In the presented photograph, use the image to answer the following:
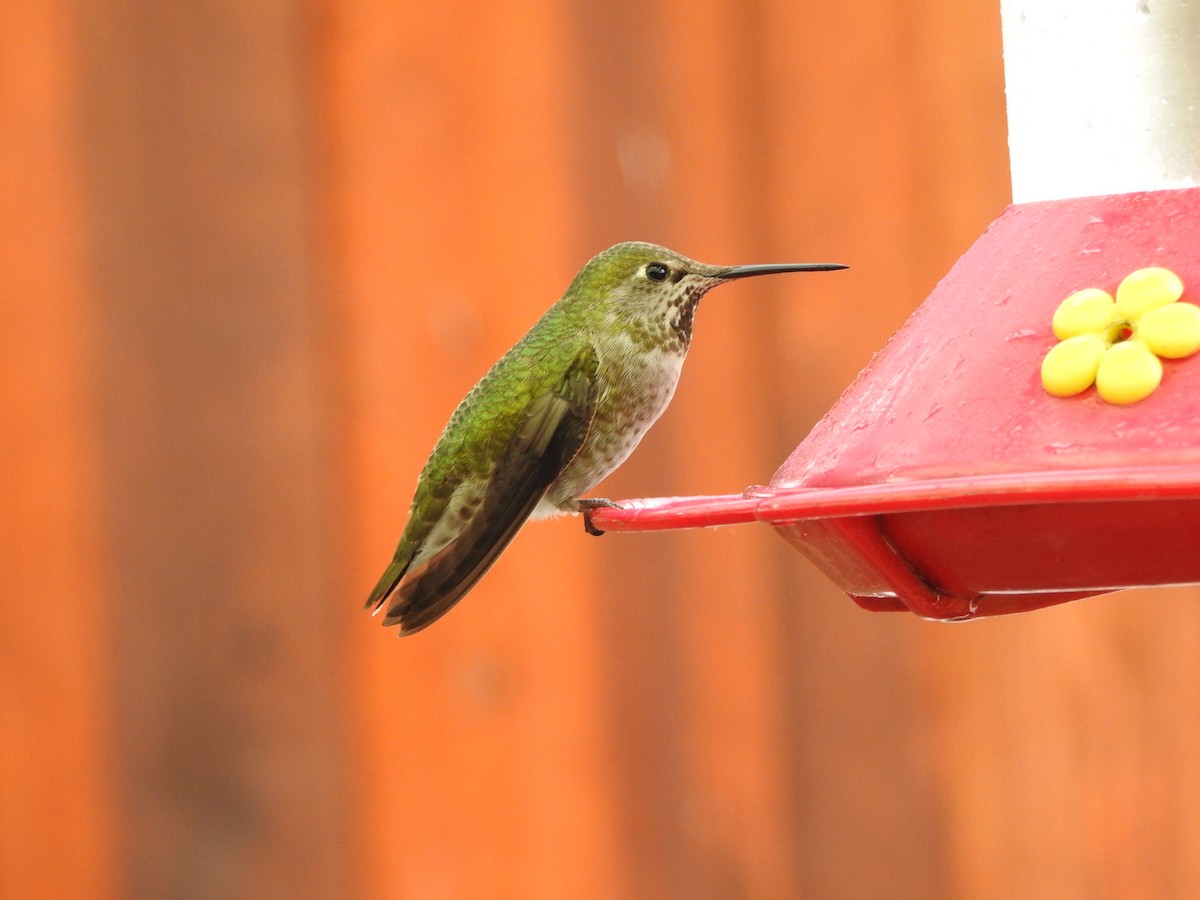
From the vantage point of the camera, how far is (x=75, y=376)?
338 centimetres

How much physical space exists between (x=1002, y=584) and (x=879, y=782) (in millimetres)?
1861

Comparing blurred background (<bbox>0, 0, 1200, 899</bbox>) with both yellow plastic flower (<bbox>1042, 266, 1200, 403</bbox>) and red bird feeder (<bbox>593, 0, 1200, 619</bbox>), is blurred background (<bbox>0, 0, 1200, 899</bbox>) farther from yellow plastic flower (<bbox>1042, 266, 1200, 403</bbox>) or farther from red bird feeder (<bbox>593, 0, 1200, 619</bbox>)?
yellow plastic flower (<bbox>1042, 266, 1200, 403</bbox>)

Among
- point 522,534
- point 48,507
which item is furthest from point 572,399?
point 48,507

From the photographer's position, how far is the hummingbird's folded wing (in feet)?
9.09

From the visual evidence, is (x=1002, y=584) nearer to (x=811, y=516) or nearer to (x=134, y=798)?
(x=811, y=516)

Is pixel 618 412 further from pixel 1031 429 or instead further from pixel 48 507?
pixel 1031 429

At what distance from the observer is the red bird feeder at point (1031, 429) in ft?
5.25

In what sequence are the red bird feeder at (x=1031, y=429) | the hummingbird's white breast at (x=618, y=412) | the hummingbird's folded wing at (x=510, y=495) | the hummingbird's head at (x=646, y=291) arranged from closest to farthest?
the red bird feeder at (x=1031, y=429)
the hummingbird's folded wing at (x=510, y=495)
the hummingbird's white breast at (x=618, y=412)
the hummingbird's head at (x=646, y=291)

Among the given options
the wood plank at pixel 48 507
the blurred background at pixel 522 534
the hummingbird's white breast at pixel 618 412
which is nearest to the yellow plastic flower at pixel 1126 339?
the hummingbird's white breast at pixel 618 412

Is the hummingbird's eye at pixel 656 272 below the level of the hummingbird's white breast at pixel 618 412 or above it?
above

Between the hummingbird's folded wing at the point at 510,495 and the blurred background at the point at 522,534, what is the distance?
1.27 feet

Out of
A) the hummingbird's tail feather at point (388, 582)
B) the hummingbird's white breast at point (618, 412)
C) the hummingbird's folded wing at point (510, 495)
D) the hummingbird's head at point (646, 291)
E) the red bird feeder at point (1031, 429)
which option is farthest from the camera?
the hummingbird's head at point (646, 291)

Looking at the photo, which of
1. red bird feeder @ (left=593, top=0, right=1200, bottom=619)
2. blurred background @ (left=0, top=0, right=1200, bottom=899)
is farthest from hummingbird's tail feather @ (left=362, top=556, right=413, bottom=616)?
red bird feeder @ (left=593, top=0, right=1200, bottom=619)

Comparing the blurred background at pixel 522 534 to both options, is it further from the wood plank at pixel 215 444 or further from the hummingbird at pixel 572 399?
the hummingbird at pixel 572 399
